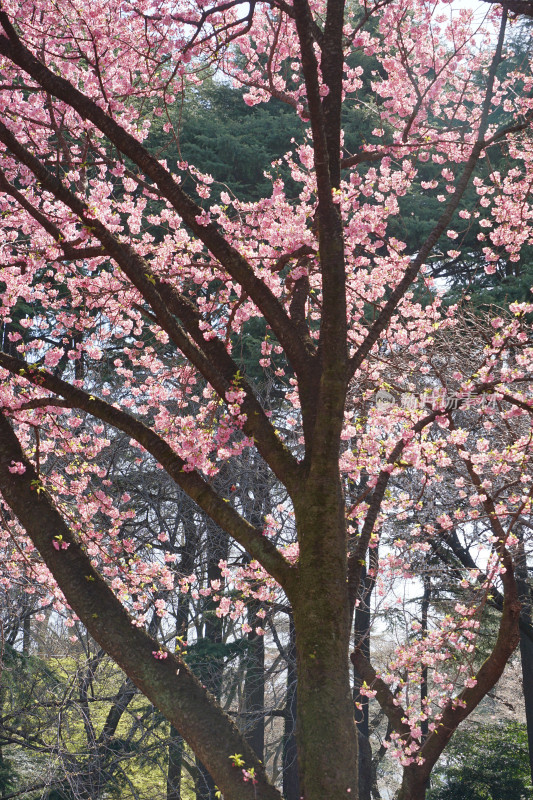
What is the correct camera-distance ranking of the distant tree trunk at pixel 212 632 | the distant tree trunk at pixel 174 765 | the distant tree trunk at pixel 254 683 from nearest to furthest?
the distant tree trunk at pixel 174 765
the distant tree trunk at pixel 212 632
the distant tree trunk at pixel 254 683

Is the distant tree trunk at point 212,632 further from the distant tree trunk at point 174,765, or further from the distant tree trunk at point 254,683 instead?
the distant tree trunk at point 254,683

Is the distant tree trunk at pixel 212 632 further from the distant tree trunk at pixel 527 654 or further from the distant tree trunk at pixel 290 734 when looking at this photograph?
the distant tree trunk at pixel 527 654

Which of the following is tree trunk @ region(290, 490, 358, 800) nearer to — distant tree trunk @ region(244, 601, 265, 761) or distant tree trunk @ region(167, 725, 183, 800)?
distant tree trunk @ region(244, 601, 265, 761)

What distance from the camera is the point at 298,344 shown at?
4273 millimetres

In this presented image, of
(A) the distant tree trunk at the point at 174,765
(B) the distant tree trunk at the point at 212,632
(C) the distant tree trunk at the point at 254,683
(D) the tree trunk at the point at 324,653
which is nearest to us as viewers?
(D) the tree trunk at the point at 324,653

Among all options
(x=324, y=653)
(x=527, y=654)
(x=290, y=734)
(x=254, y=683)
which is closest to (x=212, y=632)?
(x=254, y=683)

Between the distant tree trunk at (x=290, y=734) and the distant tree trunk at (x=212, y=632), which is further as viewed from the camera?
the distant tree trunk at (x=290, y=734)

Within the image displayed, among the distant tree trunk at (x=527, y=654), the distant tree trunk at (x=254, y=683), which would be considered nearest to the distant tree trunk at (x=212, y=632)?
the distant tree trunk at (x=254, y=683)

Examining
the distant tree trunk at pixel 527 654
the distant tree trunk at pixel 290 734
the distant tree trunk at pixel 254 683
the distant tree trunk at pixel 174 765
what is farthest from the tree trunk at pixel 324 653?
the distant tree trunk at pixel 290 734

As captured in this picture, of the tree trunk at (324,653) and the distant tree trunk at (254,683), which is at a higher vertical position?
the distant tree trunk at (254,683)

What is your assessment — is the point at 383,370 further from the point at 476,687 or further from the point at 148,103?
the point at 148,103

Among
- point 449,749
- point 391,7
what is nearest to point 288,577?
point 391,7

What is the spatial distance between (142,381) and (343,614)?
976cm

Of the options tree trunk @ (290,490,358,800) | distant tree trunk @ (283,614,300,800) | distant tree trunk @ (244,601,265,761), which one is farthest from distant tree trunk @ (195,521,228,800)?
tree trunk @ (290,490,358,800)
